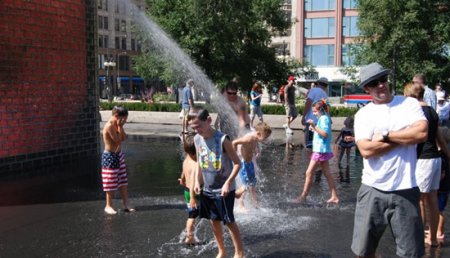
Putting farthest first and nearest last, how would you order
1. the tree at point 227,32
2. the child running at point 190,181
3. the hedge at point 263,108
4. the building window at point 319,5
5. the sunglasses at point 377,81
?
the building window at point 319,5 < the tree at point 227,32 < the hedge at point 263,108 < the child running at point 190,181 < the sunglasses at point 377,81

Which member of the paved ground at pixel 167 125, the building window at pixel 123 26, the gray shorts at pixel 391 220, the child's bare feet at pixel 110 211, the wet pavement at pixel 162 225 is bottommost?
the wet pavement at pixel 162 225

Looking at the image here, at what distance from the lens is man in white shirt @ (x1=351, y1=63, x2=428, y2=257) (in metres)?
3.56

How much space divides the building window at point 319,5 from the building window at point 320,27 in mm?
1284

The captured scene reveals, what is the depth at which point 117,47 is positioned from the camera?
7994cm

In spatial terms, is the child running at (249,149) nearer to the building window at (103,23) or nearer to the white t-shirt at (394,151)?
the white t-shirt at (394,151)

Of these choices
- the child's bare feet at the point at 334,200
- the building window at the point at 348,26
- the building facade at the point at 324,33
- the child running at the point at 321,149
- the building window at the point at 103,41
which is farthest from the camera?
the building window at the point at 103,41

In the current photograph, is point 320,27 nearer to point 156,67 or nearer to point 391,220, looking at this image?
point 156,67

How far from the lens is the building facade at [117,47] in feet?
254

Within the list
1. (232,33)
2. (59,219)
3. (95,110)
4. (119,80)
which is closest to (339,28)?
(119,80)

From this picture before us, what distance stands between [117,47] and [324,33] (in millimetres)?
32747

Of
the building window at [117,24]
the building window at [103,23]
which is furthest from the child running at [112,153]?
the building window at [117,24]

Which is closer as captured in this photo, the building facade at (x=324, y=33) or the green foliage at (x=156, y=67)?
the green foliage at (x=156, y=67)

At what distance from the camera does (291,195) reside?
789 centimetres

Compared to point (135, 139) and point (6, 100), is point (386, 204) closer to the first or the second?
point (6, 100)
